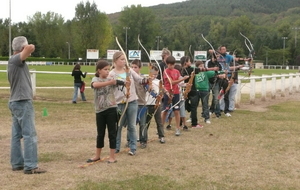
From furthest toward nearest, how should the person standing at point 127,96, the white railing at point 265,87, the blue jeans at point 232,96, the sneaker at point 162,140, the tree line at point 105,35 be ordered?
the tree line at point 105,35
the white railing at point 265,87
the blue jeans at point 232,96
the sneaker at point 162,140
the person standing at point 127,96

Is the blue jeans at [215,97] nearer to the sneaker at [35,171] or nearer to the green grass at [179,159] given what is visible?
the green grass at [179,159]

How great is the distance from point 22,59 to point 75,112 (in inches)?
309

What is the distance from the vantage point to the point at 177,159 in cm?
780

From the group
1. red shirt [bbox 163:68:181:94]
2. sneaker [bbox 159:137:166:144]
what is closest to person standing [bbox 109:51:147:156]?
sneaker [bbox 159:137:166:144]

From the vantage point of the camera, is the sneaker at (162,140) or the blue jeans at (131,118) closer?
the blue jeans at (131,118)

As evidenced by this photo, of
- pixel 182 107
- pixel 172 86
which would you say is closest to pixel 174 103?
pixel 172 86

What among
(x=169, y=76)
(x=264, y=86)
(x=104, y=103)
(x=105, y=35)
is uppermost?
(x=105, y=35)

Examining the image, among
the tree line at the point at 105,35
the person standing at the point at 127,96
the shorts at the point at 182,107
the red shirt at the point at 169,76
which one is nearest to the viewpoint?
the person standing at the point at 127,96

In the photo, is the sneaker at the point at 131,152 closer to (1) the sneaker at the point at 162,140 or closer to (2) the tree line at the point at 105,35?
(1) the sneaker at the point at 162,140

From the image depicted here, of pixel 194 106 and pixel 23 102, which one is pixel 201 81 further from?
pixel 23 102

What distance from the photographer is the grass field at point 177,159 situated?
626 centimetres

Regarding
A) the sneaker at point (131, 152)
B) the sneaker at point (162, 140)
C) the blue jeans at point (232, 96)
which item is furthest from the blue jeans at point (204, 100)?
the sneaker at point (131, 152)

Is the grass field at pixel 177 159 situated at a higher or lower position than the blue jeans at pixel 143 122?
lower

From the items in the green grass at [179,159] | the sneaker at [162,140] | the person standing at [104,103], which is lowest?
the green grass at [179,159]
